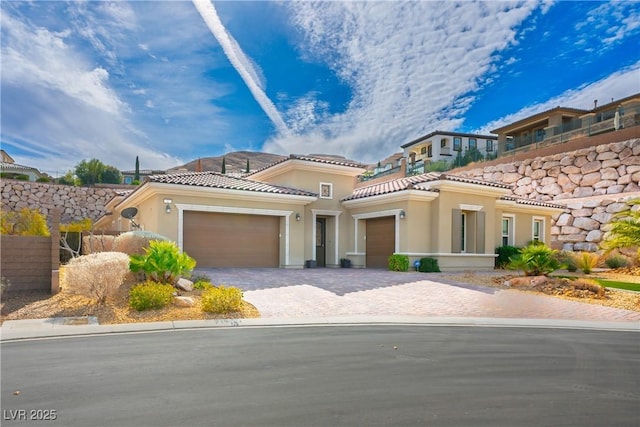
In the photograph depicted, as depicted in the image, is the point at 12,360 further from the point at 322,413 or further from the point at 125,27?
the point at 125,27

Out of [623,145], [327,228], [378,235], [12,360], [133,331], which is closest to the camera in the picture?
[12,360]

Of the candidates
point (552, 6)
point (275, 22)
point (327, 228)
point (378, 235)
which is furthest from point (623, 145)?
point (275, 22)

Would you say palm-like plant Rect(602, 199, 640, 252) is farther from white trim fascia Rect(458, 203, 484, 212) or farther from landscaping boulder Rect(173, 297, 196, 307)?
landscaping boulder Rect(173, 297, 196, 307)

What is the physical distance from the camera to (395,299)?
37.6 feet

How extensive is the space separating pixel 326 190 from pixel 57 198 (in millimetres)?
25332

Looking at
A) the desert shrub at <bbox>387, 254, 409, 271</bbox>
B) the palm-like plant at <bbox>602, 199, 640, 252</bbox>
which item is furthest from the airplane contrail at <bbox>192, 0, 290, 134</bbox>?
the palm-like plant at <bbox>602, 199, 640, 252</bbox>

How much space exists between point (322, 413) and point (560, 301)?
1077cm

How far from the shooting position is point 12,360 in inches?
222

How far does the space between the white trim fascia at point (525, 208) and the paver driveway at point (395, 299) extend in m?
9.57

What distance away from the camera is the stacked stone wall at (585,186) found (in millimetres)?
25219

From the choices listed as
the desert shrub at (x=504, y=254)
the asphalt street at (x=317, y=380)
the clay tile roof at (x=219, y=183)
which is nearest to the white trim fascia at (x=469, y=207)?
the desert shrub at (x=504, y=254)

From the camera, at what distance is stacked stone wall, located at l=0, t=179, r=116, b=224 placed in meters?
30.8

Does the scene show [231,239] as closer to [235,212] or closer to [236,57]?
[235,212]

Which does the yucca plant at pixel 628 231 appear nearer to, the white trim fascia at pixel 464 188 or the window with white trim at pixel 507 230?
the white trim fascia at pixel 464 188
